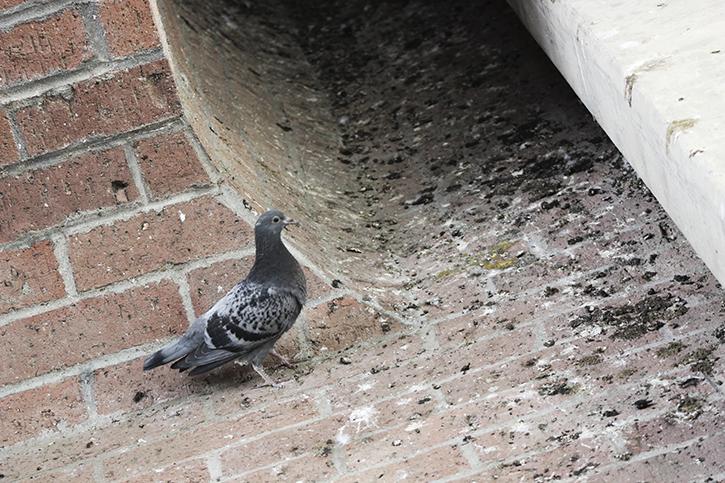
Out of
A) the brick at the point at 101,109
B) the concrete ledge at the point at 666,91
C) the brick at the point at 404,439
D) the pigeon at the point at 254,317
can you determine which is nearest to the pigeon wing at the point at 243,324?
the pigeon at the point at 254,317

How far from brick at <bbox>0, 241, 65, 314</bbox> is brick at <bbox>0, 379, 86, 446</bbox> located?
8.3 inches

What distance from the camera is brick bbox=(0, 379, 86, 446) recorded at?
279 centimetres

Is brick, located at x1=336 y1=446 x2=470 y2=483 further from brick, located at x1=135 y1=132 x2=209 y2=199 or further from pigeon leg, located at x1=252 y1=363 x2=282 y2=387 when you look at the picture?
brick, located at x1=135 y1=132 x2=209 y2=199

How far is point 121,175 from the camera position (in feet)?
9.26

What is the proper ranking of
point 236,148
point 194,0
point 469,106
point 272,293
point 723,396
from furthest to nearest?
1. point 194,0
2. point 469,106
3. point 236,148
4. point 272,293
5. point 723,396

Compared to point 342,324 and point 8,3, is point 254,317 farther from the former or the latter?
point 8,3

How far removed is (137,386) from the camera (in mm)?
2809

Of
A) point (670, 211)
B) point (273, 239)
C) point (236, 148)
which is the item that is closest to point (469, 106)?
point (236, 148)

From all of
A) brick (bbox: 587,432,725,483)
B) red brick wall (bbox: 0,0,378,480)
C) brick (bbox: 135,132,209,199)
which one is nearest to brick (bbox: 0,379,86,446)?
red brick wall (bbox: 0,0,378,480)

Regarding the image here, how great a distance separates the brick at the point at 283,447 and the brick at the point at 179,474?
4cm

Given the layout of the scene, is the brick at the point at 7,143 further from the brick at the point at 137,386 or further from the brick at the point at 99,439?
the brick at the point at 99,439

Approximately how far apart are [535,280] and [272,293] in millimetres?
612

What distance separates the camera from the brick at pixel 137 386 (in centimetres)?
279

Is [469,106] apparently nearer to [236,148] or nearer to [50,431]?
[236,148]
